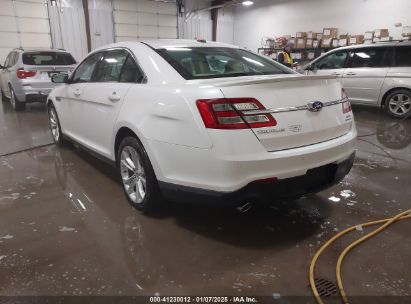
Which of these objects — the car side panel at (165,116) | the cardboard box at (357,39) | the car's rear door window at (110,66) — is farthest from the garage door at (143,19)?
the car side panel at (165,116)

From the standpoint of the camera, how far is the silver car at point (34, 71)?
23.9 feet

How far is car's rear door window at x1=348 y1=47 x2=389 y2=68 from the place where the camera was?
6.91 metres

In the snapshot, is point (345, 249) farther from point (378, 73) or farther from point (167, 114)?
point (378, 73)

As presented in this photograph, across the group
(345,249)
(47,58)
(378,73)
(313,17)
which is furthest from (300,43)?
(345,249)

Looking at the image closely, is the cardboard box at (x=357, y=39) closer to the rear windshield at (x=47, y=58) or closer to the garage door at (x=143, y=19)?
the garage door at (x=143, y=19)

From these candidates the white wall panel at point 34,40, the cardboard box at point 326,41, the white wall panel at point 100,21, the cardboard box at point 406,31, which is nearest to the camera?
the cardboard box at point 406,31

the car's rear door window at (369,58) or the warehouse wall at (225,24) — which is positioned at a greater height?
the warehouse wall at (225,24)

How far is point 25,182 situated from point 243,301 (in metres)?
2.75

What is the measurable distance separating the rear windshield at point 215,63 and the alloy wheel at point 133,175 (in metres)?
0.78

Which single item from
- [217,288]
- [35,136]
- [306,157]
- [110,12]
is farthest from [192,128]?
[110,12]

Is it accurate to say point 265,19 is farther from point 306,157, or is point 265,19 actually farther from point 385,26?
point 306,157

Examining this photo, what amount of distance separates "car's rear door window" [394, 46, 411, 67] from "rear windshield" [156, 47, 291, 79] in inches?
198

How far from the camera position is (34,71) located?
23.9 feet

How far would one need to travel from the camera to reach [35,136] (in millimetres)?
5438
